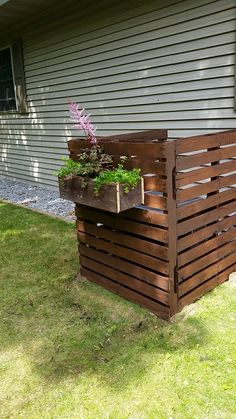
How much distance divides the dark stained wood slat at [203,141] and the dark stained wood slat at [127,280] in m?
1.02

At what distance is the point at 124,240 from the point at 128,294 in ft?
1.52

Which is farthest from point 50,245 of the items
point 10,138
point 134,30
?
point 10,138

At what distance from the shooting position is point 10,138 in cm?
830

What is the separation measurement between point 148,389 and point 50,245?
2526mm

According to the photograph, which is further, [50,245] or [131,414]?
[50,245]

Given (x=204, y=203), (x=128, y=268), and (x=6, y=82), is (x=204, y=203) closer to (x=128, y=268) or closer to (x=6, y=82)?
(x=128, y=268)

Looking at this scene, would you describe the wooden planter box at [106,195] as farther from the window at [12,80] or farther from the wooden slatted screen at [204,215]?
the window at [12,80]

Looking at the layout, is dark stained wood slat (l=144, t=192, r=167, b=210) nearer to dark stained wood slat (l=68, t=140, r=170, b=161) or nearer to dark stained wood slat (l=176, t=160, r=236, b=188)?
dark stained wood slat (l=176, t=160, r=236, b=188)

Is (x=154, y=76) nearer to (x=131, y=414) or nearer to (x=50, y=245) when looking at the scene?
(x=50, y=245)

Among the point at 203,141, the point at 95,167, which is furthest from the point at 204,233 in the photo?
the point at 95,167

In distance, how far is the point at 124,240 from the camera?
2746mm

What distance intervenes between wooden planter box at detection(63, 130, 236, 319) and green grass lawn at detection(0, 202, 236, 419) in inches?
6.4

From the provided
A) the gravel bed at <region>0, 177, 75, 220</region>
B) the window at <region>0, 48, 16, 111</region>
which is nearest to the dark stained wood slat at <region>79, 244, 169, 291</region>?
the gravel bed at <region>0, 177, 75, 220</region>

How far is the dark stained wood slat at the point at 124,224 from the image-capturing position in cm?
246
